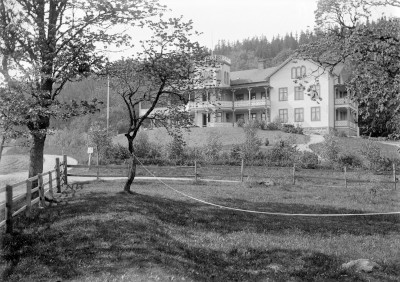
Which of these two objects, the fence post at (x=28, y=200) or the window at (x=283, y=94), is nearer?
the fence post at (x=28, y=200)

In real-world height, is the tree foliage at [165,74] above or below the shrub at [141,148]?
above

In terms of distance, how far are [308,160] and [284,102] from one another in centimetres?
2305

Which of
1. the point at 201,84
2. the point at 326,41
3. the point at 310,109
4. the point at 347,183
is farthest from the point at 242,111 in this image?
the point at 326,41

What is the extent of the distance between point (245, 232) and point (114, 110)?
218 feet

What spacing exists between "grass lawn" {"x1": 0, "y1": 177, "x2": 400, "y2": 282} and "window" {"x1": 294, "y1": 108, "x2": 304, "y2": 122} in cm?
3901

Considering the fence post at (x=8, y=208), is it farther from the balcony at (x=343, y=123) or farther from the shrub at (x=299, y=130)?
the balcony at (x=343, y=123)

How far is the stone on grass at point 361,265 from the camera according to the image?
912 centimetres

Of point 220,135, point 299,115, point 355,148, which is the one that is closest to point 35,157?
point 355,148

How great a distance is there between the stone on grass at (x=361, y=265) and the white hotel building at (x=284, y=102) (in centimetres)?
4316

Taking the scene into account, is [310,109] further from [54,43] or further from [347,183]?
[54,43]

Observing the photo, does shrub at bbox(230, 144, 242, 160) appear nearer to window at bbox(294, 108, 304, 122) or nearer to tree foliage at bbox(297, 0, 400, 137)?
window at bbox(294, 108, 304, 122)

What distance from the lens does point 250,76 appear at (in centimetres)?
6156

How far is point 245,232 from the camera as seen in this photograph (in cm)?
1266

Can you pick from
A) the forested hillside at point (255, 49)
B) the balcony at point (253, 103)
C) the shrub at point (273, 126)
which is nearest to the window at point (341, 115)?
the balcony at point (253, 103)
